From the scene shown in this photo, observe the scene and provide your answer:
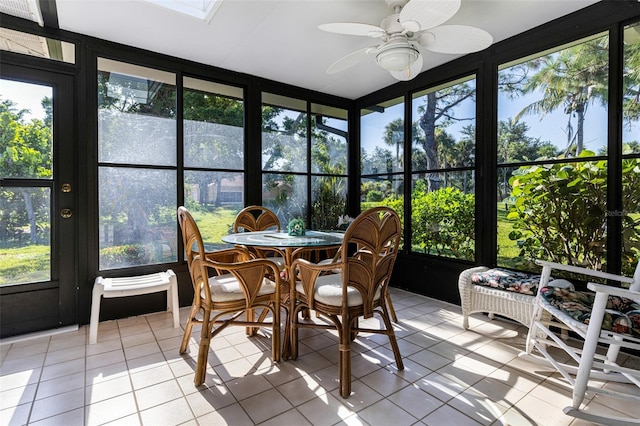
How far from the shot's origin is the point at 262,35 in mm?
2844

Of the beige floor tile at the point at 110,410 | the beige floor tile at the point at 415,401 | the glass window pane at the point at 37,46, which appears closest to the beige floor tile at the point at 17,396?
the beige floor tile at the point at 110,410

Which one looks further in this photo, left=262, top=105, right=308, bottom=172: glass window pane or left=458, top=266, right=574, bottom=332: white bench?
left=262, top=105, right=308, bottom=172: glass window pane

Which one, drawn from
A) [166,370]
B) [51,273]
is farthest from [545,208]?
[51,273]

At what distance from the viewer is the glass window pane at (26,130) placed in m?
2.60

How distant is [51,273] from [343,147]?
3.70 m

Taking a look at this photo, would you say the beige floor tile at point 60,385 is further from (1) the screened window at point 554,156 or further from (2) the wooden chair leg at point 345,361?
(1) the screened window at point 554,156

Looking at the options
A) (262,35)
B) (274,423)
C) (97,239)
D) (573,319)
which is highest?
(262,35)

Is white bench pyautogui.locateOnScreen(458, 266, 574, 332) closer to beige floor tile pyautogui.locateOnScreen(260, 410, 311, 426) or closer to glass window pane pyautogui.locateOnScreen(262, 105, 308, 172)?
beige floor tile pyautogui.locateOnScreen(260, 410, 311, 426)

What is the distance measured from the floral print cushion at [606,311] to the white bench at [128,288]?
9.69ft

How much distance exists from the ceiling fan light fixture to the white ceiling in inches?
16.5

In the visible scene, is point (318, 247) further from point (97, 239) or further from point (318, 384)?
point (97, 239)

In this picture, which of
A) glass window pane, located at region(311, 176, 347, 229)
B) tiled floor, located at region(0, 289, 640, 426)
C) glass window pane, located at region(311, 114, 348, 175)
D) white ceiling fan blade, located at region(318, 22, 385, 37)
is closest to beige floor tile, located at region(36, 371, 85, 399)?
tiled floor, located at region(0, 289, 640, 426)

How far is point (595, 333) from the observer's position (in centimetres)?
161

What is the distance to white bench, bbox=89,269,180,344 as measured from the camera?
252cm
